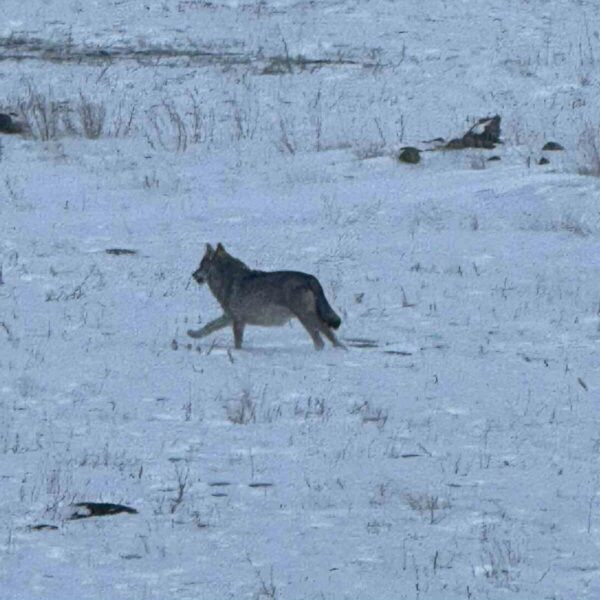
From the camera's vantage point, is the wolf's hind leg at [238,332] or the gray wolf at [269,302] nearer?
the gray wolf at [269,302]

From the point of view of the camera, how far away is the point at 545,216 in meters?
14.4

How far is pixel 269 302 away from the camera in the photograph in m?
9.88

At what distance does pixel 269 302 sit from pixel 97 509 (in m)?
3.41

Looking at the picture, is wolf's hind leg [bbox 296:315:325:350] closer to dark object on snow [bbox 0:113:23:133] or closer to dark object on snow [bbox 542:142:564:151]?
dark object on snow [bbox 542:142:564:151]

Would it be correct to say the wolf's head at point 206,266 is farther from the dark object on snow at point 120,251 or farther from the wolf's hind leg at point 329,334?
the dark object on snow at point 120,251

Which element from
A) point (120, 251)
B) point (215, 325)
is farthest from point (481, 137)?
point (215, 325)

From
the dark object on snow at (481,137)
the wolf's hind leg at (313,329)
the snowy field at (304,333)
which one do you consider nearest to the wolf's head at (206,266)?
the snowy field at (304,333)

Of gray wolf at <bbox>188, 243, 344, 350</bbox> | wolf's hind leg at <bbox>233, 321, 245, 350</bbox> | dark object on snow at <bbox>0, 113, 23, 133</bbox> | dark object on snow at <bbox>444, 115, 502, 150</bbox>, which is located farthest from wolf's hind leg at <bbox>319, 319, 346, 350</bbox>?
dark object on snow at <bbox>0, 113, 23, 133</bbox>

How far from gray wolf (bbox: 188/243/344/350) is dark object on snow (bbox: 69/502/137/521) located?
10.7 feet

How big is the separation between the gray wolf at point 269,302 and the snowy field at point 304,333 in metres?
0.20

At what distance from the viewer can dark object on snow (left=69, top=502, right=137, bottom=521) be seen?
6.59 meters

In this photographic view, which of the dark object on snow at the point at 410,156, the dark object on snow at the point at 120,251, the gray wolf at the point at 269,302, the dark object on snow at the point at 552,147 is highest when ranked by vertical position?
the gray wolf at the point at 269,302

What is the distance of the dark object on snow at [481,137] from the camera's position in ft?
55.8

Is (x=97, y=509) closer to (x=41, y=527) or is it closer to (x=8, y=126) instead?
(x=41, y=527)
